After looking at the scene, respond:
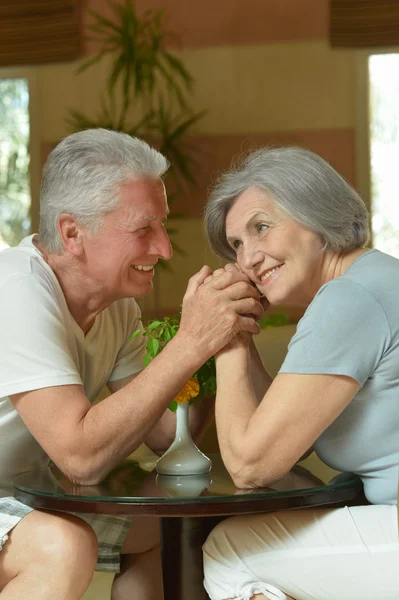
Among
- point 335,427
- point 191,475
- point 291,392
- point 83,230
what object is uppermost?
point 83,230

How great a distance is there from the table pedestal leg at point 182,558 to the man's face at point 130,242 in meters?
0.65

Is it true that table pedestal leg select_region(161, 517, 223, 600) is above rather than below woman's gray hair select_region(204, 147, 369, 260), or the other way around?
below

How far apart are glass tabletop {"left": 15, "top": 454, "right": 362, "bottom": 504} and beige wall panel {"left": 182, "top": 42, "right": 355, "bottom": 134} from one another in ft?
15.4

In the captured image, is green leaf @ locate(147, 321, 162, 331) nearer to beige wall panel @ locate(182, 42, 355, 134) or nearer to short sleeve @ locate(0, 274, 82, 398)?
short sleeve @ locate(0, 274, 82, 398)

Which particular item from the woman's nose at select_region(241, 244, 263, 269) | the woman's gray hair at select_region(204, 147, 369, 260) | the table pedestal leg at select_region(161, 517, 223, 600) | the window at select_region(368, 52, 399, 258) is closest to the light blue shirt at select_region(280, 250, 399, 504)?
the woman's gray hair at select_region(204, 147, 369, 260)

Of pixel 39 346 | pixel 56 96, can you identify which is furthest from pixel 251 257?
pixel 56 96

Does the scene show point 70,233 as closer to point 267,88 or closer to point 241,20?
point 267,88

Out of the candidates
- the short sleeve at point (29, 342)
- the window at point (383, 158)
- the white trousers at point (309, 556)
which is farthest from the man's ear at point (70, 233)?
the window at point (383, 158)

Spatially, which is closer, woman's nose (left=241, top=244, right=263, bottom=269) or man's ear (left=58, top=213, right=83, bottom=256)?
woman's nose (left=241, top=244, right=263, bottom=269)

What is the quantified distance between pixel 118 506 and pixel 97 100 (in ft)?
17.6

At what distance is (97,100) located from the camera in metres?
6.70

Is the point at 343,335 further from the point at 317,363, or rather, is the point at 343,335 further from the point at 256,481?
the point at 256,481

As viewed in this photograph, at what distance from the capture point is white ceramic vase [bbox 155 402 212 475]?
2014mm

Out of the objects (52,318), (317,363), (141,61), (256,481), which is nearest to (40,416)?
(52,318)
